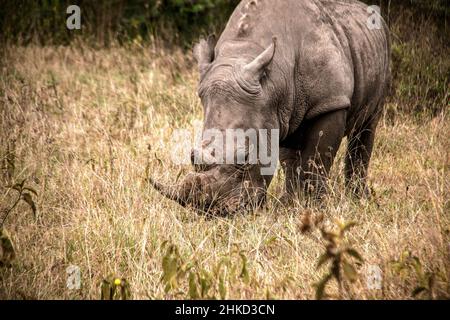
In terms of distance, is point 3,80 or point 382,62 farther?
point 3,80

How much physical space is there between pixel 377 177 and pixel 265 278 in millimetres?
2672

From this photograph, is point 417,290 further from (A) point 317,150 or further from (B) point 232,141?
(A) point 317,150

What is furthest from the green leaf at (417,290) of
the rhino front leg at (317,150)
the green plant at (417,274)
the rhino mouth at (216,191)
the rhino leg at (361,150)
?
the rhino leg at (361,150)

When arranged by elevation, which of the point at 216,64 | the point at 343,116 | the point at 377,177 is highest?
the point at 216,64

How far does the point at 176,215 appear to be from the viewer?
5.52 metres

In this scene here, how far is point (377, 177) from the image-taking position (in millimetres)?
6641

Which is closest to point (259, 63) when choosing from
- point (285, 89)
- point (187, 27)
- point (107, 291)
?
point (285, 89)

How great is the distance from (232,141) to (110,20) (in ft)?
25.6

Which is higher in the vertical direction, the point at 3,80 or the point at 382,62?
the point at 382,62

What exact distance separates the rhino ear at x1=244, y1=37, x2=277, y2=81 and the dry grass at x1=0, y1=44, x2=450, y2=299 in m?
1.03

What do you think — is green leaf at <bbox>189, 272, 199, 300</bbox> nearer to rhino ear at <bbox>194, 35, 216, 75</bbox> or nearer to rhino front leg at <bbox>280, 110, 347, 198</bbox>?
rhino front leg at <bbox>280, 110, 347, 198</bbox>

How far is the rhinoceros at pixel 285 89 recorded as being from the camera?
5.10 meters
